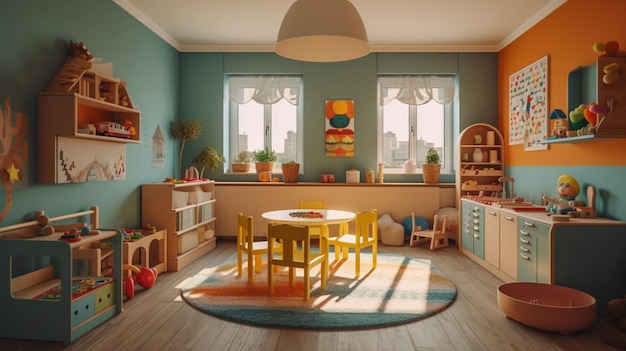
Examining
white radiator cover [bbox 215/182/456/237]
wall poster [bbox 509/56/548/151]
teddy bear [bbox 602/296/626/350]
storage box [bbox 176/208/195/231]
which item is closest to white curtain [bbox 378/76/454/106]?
wall poster [bbox 509/56/548/151]

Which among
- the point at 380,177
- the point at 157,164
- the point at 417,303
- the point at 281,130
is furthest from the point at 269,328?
the point at 281,130

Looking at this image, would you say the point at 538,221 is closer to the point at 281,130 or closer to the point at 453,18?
the point at 453,18

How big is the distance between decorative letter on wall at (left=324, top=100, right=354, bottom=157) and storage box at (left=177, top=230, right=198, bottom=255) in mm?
2423

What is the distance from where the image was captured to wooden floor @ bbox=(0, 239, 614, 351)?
2699mm

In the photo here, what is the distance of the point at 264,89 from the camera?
6.64m

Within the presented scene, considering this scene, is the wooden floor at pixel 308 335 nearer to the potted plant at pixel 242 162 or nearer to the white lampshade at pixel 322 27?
the white lampshade at pixel 322 27

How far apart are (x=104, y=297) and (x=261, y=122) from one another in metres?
4.15

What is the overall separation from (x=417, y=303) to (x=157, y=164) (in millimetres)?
3819

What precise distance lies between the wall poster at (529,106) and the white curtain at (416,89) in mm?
1002

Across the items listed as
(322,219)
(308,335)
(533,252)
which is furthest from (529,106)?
(308,335)

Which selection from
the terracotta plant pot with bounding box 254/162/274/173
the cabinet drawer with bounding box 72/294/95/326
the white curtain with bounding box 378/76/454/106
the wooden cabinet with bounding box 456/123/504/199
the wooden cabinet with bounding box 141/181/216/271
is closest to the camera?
the cabinet drawer with bounding box 72/294/95/326

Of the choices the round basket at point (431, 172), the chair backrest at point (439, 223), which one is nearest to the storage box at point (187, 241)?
the chair backrest at point (439, 223)

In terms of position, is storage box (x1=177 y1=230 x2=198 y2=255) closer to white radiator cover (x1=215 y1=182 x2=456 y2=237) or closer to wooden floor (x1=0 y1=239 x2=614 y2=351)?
white radiator cover (x1=215 y1=182 x2=456 y2=237)

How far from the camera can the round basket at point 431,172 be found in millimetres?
6238
